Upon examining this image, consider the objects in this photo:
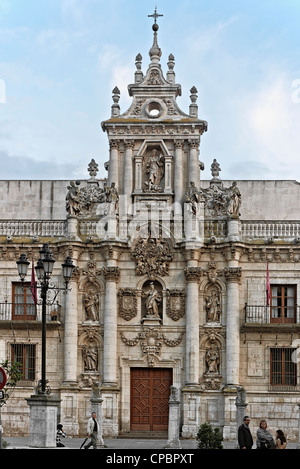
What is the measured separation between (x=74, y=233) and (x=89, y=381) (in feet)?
19.7

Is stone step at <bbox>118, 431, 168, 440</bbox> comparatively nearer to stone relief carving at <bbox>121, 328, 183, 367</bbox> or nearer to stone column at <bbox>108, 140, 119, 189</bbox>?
stone relief carving at <bbox>121, 328, 183, 367</bbox>

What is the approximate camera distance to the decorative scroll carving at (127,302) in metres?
39.0

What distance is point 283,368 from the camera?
38.5 meters

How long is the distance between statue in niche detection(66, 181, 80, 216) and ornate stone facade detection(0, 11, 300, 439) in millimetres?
63

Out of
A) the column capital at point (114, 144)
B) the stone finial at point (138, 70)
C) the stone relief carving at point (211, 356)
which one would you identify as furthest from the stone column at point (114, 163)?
the stone relief carving at point (211, 356)

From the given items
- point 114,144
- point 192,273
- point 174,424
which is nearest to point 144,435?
point 174,424

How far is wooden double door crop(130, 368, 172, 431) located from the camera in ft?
127

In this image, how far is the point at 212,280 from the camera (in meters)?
39.0

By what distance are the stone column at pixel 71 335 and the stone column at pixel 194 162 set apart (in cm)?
639

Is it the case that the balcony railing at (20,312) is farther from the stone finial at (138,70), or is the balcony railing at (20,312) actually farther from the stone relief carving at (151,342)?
the stone finial at (138,70)

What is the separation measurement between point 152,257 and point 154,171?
366 cm
